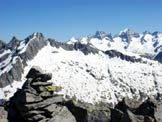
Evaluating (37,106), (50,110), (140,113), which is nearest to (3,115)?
(37,106)

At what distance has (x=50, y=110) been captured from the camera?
131 feet

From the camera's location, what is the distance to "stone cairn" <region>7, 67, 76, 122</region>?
39188 millimetres

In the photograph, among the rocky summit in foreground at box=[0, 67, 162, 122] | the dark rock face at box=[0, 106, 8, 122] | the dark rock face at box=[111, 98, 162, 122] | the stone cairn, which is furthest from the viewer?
the dark rock face at box=[0, 106, 8, 122]

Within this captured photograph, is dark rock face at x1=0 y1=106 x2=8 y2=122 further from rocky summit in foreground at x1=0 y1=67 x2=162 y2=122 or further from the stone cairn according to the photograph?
the stone cairn

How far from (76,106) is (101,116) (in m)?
3.41

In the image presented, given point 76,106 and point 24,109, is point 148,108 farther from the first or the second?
point 24,109

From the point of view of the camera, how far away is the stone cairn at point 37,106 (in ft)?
129

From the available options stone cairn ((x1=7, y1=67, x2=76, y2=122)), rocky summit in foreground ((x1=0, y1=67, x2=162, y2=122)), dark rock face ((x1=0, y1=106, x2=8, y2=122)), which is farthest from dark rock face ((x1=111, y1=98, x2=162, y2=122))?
dark rock face ((x1=0, y1=106, x2=8, y2=122))

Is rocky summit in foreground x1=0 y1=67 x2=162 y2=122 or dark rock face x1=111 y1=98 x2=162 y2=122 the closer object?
rocky summit in foreground x1=0 y1=67 x2=162 y2=122

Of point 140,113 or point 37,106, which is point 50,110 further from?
point 140,113

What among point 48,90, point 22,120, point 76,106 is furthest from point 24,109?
point 76,106

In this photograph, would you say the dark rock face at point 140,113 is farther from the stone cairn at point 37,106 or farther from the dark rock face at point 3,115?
the dark rock face at point 3,115

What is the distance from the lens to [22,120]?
4003 centimetres

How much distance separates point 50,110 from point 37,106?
5.05ft
